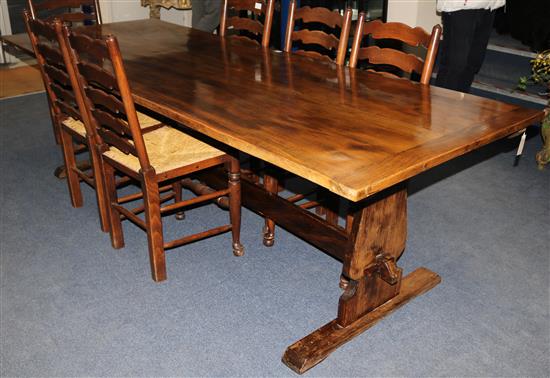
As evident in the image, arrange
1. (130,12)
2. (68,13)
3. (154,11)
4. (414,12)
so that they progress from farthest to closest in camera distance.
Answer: (130,12) → (154,11) → (414,12) → (68,13)

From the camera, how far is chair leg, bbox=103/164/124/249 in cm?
255

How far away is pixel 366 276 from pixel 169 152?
927 mm

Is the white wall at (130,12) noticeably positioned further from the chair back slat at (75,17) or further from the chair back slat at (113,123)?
the chair back slat at (113,123)

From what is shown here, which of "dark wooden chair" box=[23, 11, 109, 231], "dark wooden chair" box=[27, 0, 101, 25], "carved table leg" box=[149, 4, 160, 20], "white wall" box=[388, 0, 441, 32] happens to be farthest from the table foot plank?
"carved table leg" box=[149, 4, 160, 20]

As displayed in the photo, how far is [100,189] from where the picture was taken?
2.71 metres

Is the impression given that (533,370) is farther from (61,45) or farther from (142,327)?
(61,45)

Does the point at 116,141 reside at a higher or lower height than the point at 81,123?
higher

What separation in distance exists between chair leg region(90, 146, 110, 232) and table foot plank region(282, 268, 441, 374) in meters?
1.10

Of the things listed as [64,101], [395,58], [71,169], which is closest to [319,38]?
[395,58]

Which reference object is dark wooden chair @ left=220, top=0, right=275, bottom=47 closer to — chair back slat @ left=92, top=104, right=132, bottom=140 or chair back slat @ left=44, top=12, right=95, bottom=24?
chair back slat @ left=44, top=12, right=95, bottom=24

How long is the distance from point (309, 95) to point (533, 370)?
3.98 feet

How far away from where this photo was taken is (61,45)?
7.64 feet

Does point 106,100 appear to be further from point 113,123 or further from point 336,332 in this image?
point 336,332

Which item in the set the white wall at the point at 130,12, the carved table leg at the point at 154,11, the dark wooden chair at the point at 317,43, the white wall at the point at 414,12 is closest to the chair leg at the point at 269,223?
the dark wooden chair at the point at 317,43
